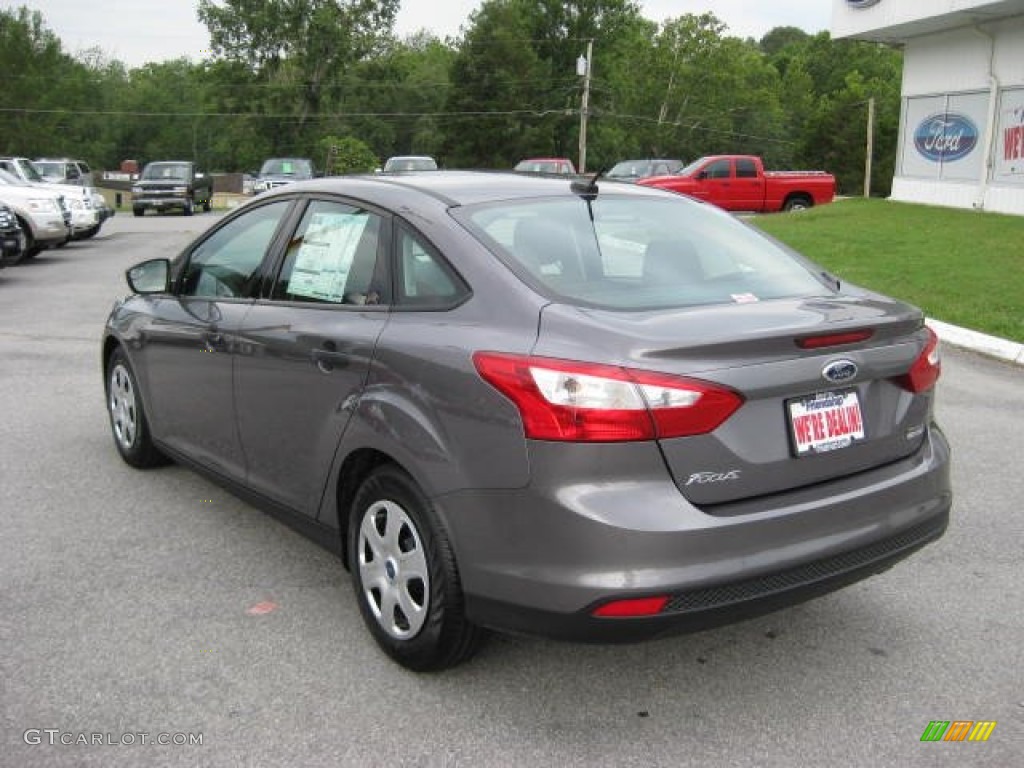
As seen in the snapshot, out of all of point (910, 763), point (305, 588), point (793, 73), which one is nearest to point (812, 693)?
point (910, 763)

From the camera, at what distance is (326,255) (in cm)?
402

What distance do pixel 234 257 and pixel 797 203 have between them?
28383mm

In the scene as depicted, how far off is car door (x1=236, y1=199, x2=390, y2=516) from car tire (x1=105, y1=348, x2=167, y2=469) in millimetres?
1457

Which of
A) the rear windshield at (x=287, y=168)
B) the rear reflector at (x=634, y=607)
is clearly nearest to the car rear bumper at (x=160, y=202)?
the rear windshield at (x=287, y=168)

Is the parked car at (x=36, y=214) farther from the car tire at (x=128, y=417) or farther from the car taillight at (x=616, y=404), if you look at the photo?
the car taillight at (x=616, y=404)

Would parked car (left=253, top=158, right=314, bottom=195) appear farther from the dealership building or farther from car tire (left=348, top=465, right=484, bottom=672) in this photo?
car tire (left=348, top=465, right=484, bottom=672)

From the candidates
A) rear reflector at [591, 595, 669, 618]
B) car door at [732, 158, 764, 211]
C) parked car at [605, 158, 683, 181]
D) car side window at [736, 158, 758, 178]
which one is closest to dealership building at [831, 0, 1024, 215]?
car door at [732, 158, 764, 211]

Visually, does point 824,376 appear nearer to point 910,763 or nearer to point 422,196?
point 910,763

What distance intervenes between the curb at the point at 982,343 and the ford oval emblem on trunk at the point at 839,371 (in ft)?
20.0

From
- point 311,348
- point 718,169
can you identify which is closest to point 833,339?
point 311,348

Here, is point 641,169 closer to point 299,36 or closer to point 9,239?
point 9,239

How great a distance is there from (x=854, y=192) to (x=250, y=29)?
44.1m

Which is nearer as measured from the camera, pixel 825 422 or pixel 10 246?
pixel 825 422

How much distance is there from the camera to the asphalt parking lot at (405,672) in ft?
9.87
